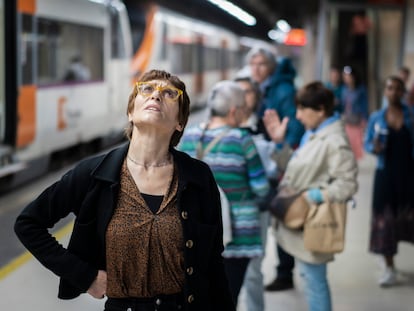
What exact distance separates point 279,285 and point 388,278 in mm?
865

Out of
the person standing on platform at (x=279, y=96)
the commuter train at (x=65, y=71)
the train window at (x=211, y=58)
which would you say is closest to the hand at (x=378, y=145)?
the person standing on platform at (x=279, y=96)

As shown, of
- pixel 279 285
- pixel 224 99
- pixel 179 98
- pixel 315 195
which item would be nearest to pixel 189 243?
pixel 179 98

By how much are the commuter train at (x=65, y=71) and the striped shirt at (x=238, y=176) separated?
558 cm

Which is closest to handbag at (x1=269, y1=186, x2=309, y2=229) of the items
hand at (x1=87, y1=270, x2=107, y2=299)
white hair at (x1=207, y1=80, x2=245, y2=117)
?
white hair at (x1=207, y1=80, x2=245, y2=117)

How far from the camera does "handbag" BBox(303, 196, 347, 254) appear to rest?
418 cm

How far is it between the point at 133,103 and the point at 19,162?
23.9 feet

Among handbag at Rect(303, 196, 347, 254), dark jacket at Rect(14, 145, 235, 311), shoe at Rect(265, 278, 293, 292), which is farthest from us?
shoe at Rect(265, 278, 293, 292)

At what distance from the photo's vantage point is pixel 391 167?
605cm

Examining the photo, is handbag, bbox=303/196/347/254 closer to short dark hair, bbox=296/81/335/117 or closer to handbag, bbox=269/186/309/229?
handbag, bbox=269/186/309/229

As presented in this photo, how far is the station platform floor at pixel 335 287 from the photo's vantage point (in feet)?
17.1

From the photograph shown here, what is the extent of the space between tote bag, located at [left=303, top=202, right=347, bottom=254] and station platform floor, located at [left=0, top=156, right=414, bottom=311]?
1.08 metres

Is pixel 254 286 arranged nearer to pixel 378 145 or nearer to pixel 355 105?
pixel 378 145

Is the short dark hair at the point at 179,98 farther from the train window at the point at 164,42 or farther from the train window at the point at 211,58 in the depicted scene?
the train window at the point at 211,58

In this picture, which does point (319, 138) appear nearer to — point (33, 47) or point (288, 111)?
point (288, 111)
